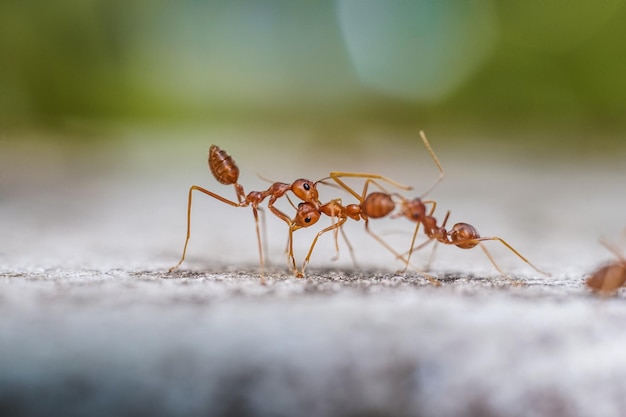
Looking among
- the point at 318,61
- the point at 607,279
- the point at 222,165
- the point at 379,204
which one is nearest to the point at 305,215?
the point at 379,204

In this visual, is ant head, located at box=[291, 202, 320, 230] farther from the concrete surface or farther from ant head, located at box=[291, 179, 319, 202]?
the concrete surface

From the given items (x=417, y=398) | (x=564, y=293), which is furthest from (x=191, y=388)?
(x=564, y=293)

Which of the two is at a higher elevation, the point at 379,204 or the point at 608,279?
the point at 379,204

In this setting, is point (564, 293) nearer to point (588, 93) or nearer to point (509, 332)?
point (509, 332)

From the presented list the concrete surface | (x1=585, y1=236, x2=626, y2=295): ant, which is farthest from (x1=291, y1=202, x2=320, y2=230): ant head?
(x1=585, y1=236, x2=626, y2=295): ant

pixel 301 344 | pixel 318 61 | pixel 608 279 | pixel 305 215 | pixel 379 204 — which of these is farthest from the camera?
pixel 318 61

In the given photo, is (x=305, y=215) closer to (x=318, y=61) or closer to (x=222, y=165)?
(x=222, y=165)
